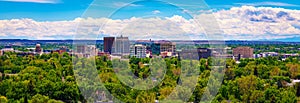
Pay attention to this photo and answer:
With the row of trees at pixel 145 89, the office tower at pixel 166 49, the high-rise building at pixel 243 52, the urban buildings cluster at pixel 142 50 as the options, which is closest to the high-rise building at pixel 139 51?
the urban buildings cluster at pixel 142 50

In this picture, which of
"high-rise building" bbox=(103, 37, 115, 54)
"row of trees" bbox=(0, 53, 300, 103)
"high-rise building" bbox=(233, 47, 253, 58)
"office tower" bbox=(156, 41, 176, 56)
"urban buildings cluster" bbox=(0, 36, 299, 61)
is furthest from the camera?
"high-rise building" bbox=(233, 47, 253, 58)

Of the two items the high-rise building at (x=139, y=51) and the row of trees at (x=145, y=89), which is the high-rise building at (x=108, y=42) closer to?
the row of trees at (x=145, y=89)

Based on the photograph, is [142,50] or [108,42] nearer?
[108,42]

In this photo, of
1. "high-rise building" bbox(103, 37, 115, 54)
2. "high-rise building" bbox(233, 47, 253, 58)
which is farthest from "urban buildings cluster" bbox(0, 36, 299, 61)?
"high-rise building" bbox(233, 47, 253, 58)

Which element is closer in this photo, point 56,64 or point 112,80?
point 112,80

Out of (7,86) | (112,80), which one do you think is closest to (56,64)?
(7,86)

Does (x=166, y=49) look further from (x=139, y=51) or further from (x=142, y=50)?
(x=142, y=50)

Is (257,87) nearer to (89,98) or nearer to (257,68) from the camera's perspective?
(89,98)

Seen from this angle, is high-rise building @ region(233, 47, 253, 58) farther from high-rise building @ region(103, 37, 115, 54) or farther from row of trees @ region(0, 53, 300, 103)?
row of trees @ region(0, 53, 300, 103)

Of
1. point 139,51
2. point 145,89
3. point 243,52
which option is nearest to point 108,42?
point 145,89

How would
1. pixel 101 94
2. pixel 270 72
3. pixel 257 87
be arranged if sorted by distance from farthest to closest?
pixel 270 72, pixel 257 87, pixel 101 94

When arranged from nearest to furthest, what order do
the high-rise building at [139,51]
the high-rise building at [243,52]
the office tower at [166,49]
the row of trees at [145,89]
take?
the row of trees at [145,89], the office tower at [166,49], the high-rise building at [139,51], the high-rise building at [243,52]
